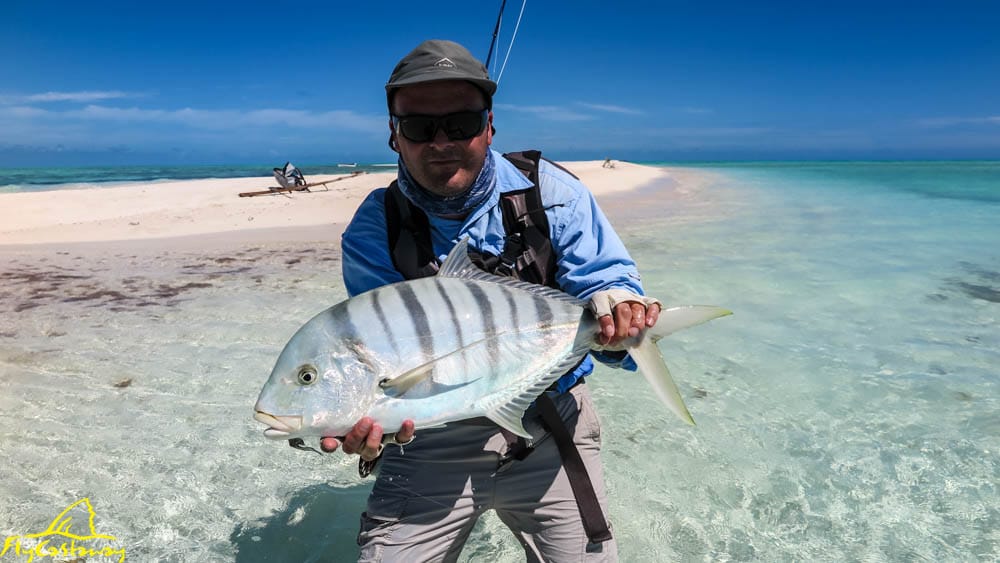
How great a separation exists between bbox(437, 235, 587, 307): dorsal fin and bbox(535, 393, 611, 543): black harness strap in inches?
21.8

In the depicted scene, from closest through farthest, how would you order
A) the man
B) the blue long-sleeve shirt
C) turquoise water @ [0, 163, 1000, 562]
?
the man → the blue long-sleeve shirt → turquoise water @ [0, 163, 1000, 562]

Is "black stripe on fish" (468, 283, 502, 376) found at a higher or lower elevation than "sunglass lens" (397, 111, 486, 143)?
lower

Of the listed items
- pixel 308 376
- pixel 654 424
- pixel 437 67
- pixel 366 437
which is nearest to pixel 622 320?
pixel 366 437

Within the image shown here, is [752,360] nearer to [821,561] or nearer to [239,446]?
[821,561]

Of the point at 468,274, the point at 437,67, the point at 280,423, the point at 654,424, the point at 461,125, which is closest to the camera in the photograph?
the point at 280,423

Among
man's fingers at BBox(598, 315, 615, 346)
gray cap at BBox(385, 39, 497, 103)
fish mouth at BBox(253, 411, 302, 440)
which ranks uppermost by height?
gray cap at BBox(385, 39, 497, 103)

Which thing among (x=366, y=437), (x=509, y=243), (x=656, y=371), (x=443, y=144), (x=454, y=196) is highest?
(x=443, y=144)

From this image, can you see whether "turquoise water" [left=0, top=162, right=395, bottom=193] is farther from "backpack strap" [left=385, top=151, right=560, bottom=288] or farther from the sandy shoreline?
"backpack strap" [left=385, top=151, right=560, bottom=288]

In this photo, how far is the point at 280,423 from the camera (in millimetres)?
1737

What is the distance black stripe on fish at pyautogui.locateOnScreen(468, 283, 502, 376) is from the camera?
1.92 meters

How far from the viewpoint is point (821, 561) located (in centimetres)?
286

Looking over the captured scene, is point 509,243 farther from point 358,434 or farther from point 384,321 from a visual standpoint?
point 358,434

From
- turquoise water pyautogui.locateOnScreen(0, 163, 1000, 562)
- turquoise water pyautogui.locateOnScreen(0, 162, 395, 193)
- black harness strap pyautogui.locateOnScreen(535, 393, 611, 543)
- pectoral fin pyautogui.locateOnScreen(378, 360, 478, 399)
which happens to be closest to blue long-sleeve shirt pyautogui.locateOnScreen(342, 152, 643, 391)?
black harness strap pyautogui.locateOnScreen(535, 393, 611, 543)

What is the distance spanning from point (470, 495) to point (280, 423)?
39.0 inches
